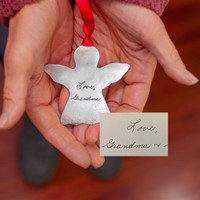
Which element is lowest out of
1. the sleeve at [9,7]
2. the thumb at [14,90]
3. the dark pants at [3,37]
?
the dark pants at [3,37]

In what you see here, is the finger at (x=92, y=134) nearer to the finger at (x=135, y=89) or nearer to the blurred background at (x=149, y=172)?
the finger at (x=135, y=89)

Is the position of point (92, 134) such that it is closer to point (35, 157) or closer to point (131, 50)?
point (131, 50)

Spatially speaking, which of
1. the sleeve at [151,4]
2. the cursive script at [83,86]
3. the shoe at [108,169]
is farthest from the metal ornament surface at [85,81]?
the shoe at [108,169]

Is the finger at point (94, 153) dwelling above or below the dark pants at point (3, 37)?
below

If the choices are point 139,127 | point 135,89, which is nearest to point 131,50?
point 135,89

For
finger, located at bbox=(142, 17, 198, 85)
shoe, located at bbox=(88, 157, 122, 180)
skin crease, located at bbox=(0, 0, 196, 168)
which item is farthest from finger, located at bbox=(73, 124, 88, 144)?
shoe, located at bbox=(88, 157, 122, 180)

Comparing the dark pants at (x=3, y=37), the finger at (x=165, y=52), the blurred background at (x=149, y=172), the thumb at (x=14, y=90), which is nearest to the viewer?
the thumb at (x=14, y=90)

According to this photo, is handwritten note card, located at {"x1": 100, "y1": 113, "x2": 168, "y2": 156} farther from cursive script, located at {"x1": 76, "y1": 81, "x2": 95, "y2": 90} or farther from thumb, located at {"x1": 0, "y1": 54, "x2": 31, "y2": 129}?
thumb, located at {"x1": 0, "y1": 54, "x2": 31, "y2": 129}
